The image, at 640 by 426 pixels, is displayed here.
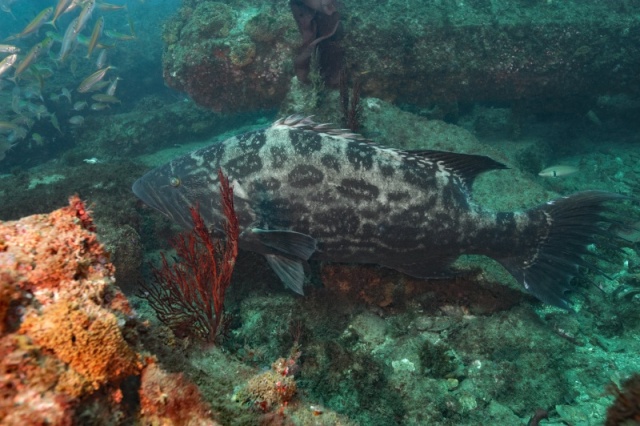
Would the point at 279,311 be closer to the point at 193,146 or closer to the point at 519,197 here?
the point at 519,197

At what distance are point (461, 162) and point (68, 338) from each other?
12.7 feet

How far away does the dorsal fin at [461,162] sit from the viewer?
4.12m

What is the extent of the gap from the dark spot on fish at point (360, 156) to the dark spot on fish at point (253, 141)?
1014 millimetres

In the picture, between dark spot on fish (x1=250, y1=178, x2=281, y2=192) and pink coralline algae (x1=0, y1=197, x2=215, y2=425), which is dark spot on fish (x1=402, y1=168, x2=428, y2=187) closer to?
dark spot on fish (x1=250, y1=178, x2=281, y2=192)

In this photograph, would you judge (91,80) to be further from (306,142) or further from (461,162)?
(461,162)

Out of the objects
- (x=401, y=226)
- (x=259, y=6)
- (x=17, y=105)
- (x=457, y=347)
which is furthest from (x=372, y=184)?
(x=17, y=105)

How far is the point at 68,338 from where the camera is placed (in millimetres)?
1437

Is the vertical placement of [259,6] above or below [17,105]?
above

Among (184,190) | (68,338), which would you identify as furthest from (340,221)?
A: (68,338)

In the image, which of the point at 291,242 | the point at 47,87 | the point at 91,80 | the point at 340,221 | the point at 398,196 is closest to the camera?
the point at 291,242

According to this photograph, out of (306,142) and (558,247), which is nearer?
(558,247)

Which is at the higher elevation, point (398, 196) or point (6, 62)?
point (6, 62)

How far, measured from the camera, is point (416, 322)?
441cm

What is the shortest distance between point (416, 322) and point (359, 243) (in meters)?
1.18
